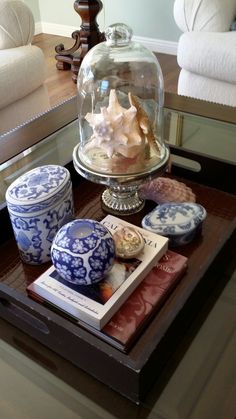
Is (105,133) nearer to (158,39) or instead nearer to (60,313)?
(60,313)

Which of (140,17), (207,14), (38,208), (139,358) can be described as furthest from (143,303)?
(140,17)

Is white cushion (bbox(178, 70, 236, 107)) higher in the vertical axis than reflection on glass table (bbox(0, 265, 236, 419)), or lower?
lower

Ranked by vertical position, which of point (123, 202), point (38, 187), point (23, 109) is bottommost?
point (23, 109)

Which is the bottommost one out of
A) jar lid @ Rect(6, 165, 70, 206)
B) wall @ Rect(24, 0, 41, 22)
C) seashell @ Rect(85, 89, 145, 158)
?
wall @ Rect(24, 0, 41, 22)

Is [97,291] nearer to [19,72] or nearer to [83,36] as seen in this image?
[19,72]

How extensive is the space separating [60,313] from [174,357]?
6.5 inches

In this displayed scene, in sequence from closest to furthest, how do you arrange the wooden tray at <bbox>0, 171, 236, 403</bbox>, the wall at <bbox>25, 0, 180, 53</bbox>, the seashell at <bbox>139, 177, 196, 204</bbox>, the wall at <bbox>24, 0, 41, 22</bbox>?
the wooden tray at <bbox>0, 171, 236, 403</bbox>
the seashell at <bbox>139, 177, 196, 204</bbox>
the wall at <bbox>25, 0, 180, 53</bbox>
the wall at <bbox>24, 0, 41, 22</bbox>

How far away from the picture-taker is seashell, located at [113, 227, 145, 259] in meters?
0.62

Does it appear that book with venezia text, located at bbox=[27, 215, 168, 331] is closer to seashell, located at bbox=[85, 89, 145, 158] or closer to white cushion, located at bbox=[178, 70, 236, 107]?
seashell, located at bbox=[85, 89, 145, 158]

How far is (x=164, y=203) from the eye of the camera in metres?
0.77

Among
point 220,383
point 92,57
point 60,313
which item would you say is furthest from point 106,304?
point 92,57

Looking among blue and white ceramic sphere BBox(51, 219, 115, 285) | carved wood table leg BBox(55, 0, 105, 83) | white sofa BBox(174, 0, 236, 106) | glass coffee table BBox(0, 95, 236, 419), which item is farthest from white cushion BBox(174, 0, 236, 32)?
blue and white ceramic sphere BBox(51, 219, 115, 285)

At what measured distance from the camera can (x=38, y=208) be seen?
0.63 meters

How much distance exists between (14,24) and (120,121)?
1.04 meters
